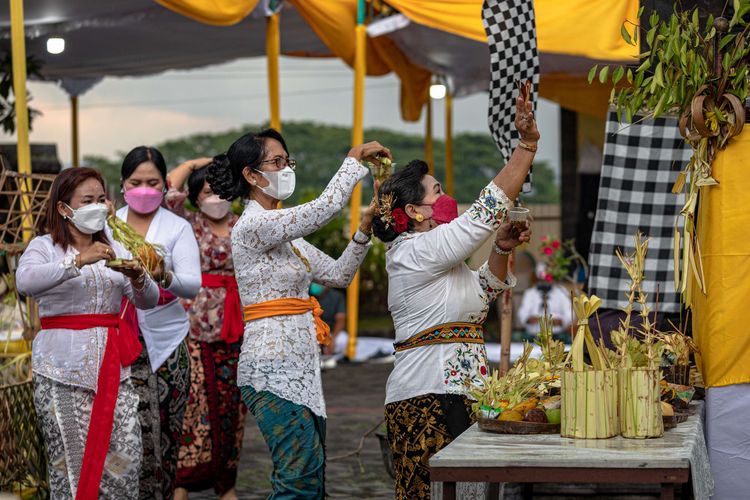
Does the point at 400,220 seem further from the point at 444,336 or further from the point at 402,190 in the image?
the point at 444,336

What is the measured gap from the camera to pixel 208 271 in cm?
668

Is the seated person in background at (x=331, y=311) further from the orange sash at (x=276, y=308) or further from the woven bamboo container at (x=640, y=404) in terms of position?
the woven bamboo container at (x=640, y=404)

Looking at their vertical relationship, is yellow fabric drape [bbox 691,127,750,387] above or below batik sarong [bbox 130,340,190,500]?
above

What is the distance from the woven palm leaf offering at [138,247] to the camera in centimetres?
540

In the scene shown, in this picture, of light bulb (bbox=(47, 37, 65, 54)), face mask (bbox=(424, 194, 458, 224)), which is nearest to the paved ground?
face mask (bbox=(424, 194, 458, 224))

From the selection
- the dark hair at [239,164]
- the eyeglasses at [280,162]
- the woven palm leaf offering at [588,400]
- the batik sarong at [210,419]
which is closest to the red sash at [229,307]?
the batik sarong at [210,419]

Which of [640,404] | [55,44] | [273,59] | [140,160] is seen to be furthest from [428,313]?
[55,44]

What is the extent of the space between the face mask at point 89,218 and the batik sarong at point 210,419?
160 centimetres

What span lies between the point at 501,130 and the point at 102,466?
2.21 meters

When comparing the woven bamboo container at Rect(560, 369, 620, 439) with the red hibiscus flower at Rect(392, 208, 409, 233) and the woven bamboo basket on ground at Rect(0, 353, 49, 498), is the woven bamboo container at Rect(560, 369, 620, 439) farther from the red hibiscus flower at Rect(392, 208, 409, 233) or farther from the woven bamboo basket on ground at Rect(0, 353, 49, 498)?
the woven bamboo basket on ground at Rect(0, 353, 49, 498)

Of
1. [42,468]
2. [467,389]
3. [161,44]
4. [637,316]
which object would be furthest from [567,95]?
[467,389]

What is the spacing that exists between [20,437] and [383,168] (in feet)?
8.26

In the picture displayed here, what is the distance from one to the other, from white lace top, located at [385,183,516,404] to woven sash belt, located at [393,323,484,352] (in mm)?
15

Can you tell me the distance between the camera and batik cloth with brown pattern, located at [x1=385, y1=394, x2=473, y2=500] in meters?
4.36
